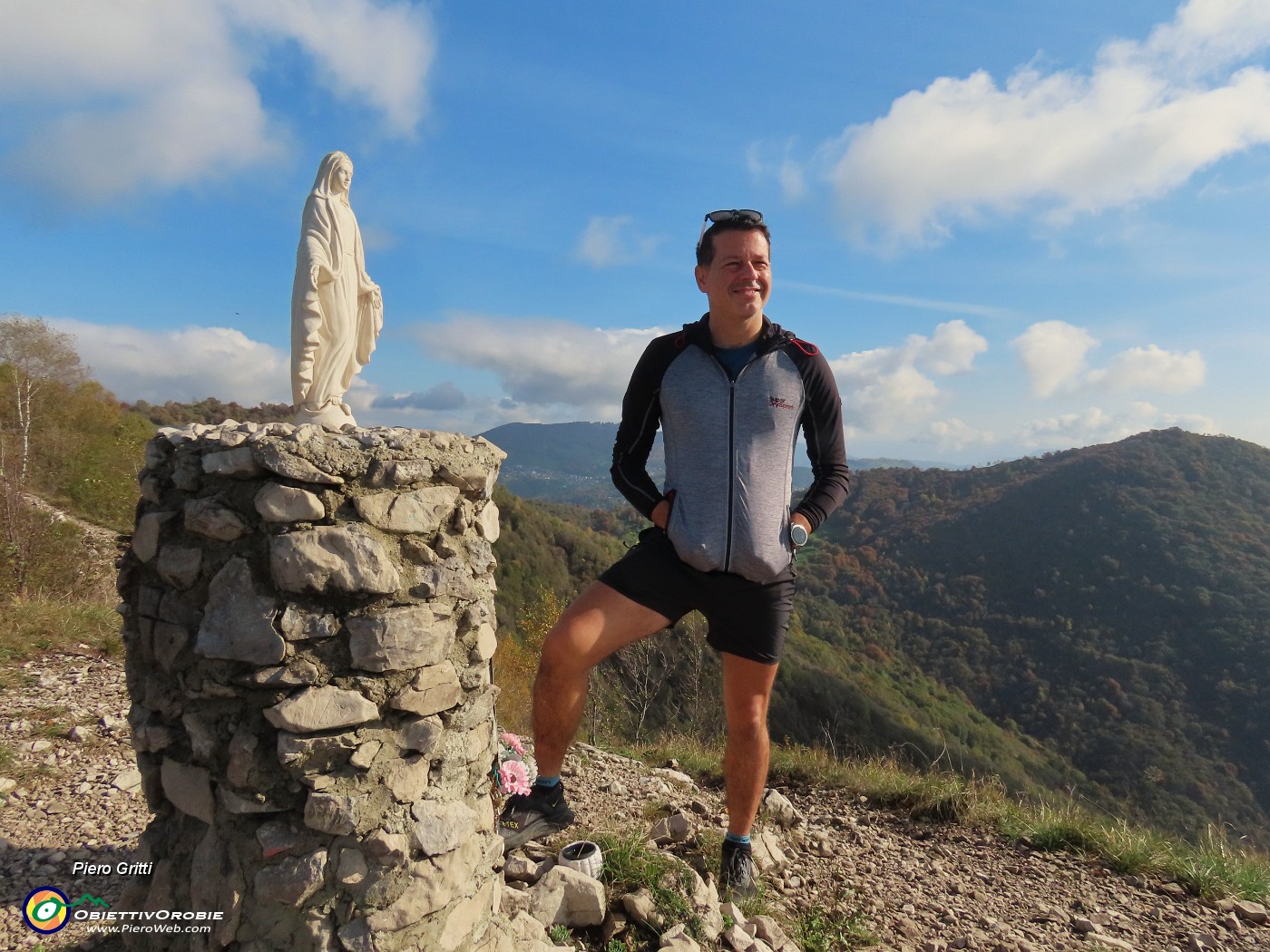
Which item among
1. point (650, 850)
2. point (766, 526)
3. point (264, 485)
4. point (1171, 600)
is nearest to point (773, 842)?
point (650, 850)

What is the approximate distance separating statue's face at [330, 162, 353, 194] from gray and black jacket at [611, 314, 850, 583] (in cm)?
228

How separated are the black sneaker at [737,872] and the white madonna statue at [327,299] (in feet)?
9.19

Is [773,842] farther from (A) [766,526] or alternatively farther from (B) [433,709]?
(B) [433,709]

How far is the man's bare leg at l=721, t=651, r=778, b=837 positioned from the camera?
273 centimetres

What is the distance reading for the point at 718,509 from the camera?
2594mm

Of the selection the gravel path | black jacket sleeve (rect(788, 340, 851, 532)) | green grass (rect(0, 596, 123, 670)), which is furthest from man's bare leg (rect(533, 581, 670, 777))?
green grass (rect(0, 596, 123, 670))

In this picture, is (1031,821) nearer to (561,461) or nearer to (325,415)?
(325,415)

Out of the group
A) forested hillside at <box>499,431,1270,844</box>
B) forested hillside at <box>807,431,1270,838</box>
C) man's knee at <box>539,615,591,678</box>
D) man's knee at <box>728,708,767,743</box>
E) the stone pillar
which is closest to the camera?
the stone pillar

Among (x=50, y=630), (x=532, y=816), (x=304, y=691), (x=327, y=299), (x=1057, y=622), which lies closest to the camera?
(x=304, y=691)

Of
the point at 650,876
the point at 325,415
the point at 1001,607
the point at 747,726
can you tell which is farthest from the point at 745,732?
the point at 1001,607

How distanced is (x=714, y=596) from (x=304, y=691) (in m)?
1.44

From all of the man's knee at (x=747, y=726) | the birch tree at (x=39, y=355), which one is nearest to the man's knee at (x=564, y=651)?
the man's knee at (x=747, y=726)

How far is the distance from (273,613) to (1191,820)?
3090 cm

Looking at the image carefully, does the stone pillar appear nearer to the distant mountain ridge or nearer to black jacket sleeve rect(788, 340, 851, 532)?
black jacket sleeve rect(788, 340, 851, 532)
